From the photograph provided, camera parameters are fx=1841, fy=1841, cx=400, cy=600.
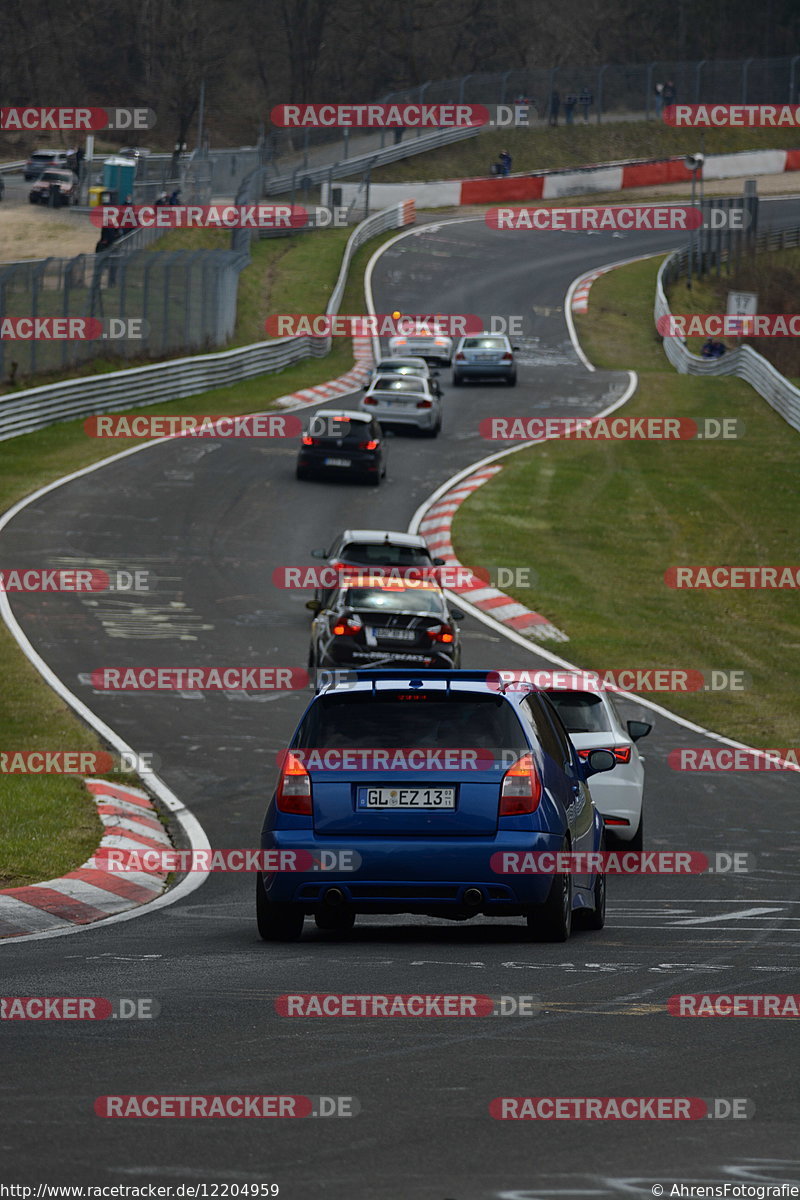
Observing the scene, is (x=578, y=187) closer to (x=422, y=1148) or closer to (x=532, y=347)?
(x=532, y=347)

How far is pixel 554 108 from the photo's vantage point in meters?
97.9

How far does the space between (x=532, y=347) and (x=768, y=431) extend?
14.7 m

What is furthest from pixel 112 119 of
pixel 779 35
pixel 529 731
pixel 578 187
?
pixel 529 731

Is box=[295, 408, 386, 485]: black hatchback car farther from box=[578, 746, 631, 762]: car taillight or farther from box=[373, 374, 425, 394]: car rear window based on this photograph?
box=[578, 746, 631, 762]: car taillight

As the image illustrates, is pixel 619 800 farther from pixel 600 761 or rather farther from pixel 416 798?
pixel 416 798

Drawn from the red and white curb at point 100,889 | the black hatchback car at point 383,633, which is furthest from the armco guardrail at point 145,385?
the red and white curb at point 100,889

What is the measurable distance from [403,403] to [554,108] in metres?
57.4

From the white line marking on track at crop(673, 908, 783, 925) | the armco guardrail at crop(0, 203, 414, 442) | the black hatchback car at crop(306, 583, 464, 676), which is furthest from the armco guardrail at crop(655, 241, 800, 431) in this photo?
the white line marking on track at crop(673, 908, 783, 925)

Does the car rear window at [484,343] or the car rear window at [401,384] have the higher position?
the car rear window at [484,343]

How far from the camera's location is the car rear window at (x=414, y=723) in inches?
389

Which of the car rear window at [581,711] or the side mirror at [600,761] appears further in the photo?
the car rear window at [581,711]

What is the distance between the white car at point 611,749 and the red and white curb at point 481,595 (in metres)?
11.6

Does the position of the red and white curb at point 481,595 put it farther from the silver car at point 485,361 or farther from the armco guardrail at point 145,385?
the silver car at point 485,361

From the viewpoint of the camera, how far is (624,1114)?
5.95 meters
